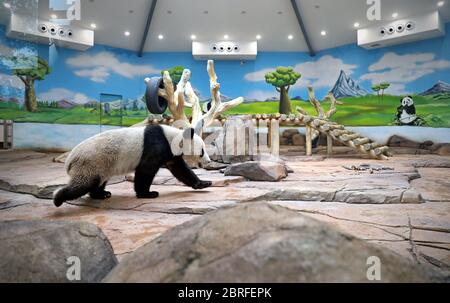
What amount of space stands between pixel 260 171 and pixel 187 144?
1.65 meters

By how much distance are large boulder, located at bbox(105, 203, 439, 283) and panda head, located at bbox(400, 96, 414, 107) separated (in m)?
14.9

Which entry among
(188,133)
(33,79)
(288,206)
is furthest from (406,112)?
(33,79)

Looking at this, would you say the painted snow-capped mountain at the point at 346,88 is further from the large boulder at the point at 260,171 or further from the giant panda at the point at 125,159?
the giant panda at the point at 125,159

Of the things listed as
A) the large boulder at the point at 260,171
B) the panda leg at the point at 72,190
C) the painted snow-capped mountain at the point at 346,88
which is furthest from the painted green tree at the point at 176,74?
the panda leg at the point at 72,190

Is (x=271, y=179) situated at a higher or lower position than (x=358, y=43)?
lower

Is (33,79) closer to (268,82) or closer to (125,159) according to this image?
(268,82)

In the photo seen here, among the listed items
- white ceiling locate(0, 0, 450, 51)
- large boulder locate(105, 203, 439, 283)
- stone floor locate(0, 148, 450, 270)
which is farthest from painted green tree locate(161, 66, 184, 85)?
large boulder locate(105, 203, 439, 283)

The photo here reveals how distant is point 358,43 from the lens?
44.0 feet

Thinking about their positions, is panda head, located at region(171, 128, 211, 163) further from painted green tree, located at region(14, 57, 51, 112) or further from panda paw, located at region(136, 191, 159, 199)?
painted green tree, located at region(14, 57, 51, 112)

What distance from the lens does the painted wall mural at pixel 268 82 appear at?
42.5 feet

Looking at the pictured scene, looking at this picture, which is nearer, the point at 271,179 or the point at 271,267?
the point at 271,267
